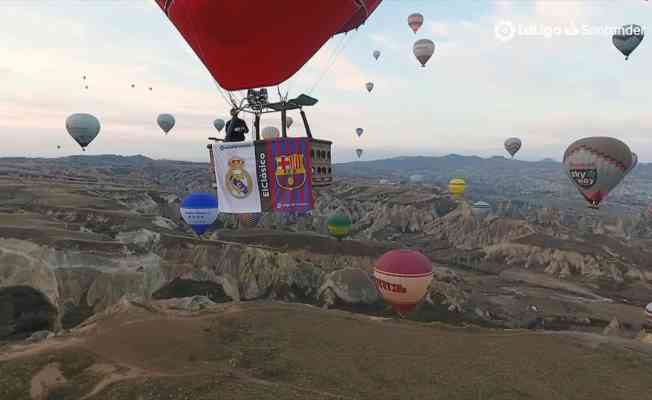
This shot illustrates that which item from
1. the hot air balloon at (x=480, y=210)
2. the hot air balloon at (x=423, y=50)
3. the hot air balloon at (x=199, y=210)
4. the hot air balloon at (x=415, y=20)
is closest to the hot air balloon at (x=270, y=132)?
the hot air balloon at (x=199, y=210)

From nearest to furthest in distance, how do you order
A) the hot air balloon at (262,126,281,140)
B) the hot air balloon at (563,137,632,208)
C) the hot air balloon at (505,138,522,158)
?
the hot air balloon at (563,137,632,208) → the hot air balloon at (262,126,281,140) → the hot air balloon at (505,138,522,158)

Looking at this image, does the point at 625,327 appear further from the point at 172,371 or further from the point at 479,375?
the point at 172,371

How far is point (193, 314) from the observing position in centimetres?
2403

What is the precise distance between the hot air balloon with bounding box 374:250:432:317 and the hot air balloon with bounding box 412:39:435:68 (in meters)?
32.3

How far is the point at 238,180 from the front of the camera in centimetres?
1598

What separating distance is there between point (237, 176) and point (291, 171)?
2084 mm

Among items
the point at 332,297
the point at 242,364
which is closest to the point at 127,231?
the point at 332,297

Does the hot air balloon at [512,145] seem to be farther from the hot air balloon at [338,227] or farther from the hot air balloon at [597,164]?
the hot air balloon at [597,164]

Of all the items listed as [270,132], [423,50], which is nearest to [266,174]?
[270,132]

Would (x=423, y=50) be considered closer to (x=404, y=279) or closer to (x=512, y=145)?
(x=404, y=279)

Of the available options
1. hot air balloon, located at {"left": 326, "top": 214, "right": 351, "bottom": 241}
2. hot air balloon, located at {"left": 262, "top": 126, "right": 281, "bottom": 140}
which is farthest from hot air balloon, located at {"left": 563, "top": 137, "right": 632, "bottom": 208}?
hot air balloon, located at {"left": 326, "top": 214, "right": 351, "bottom": 241}

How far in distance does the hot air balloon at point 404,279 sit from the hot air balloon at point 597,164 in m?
18.3

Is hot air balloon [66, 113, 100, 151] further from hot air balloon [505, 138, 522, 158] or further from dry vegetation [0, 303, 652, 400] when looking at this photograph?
hot air balloon [505, 138, 522, 158]

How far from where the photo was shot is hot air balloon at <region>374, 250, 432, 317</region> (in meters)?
25.8
